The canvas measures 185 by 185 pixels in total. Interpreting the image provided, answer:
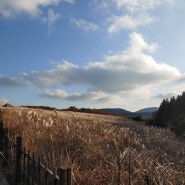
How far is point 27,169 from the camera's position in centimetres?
795

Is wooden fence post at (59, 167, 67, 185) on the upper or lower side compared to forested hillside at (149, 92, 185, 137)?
lower

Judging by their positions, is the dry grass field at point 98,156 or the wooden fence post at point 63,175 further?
the dry grass field at point 98,156

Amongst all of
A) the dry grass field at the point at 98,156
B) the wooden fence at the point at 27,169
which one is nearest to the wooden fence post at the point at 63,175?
the wooden fence at the point at 27,169

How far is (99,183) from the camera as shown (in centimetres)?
634

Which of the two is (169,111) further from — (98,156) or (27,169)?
(27,169)

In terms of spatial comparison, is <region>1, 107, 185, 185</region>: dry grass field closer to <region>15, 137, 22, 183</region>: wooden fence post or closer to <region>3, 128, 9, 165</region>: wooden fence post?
<region>3, 128, 9, 165</region>: wooden fence post

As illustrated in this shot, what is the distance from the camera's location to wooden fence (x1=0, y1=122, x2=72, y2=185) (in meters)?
5.18

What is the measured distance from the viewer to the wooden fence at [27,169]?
518 centimetres

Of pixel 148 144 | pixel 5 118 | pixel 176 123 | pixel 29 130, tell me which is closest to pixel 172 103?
pixel 176 123

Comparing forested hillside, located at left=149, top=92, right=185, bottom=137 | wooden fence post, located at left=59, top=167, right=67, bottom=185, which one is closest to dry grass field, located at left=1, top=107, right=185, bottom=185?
wooden fence post, located at left=59, top=167, right=67, bottom=185

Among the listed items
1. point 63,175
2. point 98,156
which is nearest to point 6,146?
point 98,156

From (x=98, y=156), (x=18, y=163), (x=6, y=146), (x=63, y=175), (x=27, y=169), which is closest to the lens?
(x=63, y=175)

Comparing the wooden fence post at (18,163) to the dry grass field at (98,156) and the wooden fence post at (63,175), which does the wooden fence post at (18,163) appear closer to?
the dry grass field at (98,156)

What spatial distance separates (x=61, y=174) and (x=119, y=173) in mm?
1015
